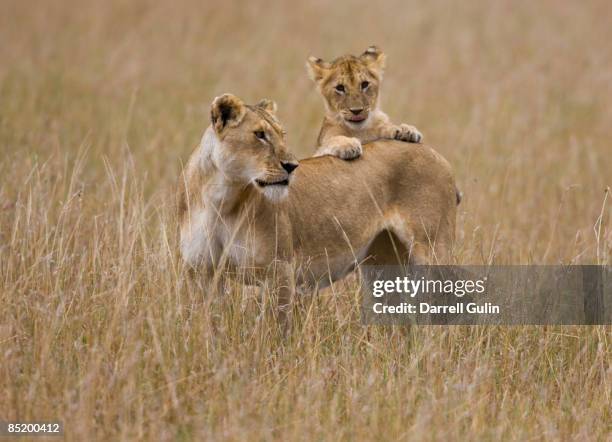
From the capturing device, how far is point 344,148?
763 cm

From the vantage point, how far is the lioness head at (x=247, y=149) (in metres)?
6.71

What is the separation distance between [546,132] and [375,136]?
6466mm

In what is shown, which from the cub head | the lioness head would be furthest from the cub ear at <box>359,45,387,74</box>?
the lioness head

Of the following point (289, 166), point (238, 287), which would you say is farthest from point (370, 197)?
point (238, 287)

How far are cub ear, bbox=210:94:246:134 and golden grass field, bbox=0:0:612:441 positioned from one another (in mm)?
887

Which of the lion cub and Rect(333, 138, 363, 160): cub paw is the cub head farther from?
Rect(333, 138, 363, 160): cub paw

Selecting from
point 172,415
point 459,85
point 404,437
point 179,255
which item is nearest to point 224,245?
point 179,255

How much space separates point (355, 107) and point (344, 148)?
2.07 feet

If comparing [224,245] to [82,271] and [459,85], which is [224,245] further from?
[459,85]

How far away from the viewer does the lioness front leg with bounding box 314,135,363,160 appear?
761cm

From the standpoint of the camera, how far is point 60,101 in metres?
13.8

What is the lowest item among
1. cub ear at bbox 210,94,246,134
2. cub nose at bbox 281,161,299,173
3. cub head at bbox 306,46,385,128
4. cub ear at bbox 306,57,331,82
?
cub nose at bbox 281,161,299,173

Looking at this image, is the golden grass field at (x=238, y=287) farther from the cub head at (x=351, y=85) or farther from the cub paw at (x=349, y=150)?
the cub head at (x=351, y=85)

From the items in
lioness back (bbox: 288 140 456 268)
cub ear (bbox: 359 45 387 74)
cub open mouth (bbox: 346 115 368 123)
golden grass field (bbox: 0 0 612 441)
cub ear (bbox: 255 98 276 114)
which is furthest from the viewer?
cub ear (bbox: 359 45 387 74)
